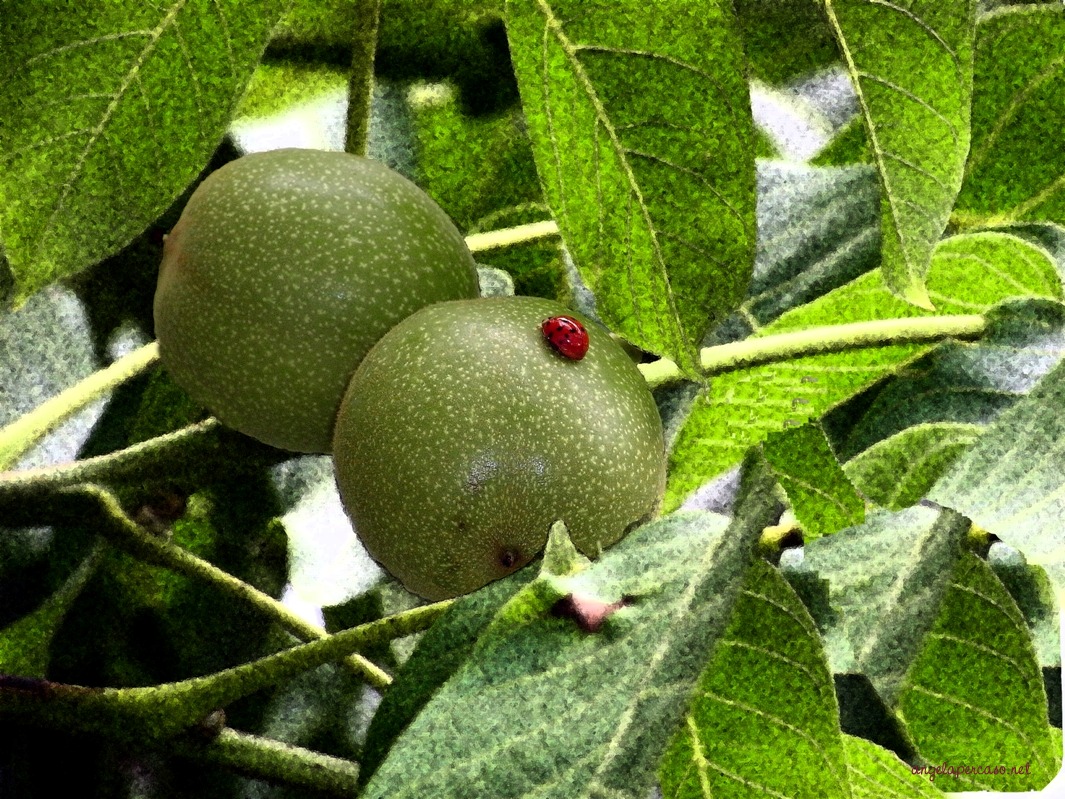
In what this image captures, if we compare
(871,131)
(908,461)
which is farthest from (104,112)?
(908,461)

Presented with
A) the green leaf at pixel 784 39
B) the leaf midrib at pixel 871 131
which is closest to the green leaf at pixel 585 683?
the leaf midrib at pixel 871 131

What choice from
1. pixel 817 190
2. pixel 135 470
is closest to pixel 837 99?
pixel 817 190

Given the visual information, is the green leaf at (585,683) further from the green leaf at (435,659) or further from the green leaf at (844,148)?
the green leaf at (844,148)

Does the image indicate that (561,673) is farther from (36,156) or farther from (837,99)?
(837,99)

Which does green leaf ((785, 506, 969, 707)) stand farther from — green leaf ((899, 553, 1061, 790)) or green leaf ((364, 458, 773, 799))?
green leaf ((364, 458, 773, 799))

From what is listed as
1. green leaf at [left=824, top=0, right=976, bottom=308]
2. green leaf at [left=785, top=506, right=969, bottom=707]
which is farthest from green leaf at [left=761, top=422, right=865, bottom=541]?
green leaf at [left=824, top=0, right=976, bottom=308]

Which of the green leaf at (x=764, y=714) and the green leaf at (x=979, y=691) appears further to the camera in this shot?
the green leaf at (x=979, y=691)
